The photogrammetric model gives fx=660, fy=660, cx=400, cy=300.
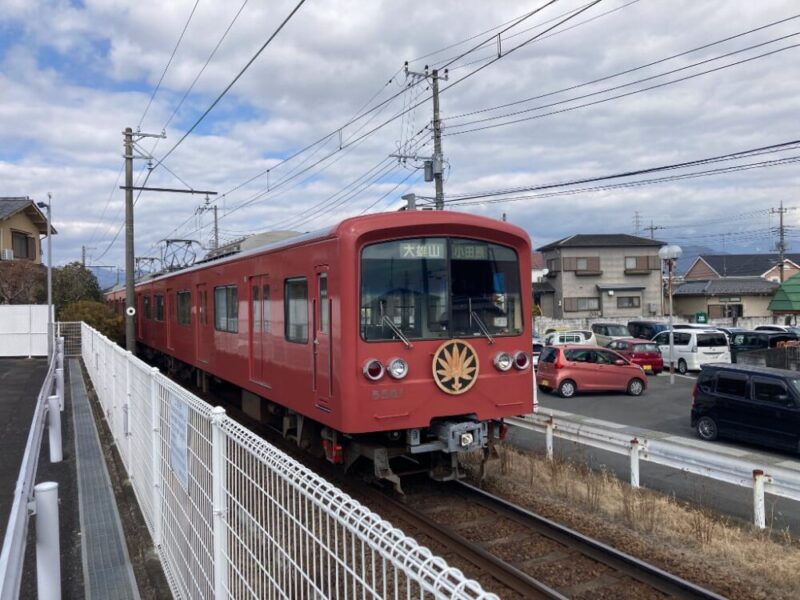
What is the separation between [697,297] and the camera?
48.3 m

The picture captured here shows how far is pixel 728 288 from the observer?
47844mm

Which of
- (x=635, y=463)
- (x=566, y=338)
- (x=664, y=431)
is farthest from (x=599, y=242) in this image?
(x=635, y=463)

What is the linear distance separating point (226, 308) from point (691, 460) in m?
7.15

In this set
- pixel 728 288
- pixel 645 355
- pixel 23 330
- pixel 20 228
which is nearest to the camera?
pixel 645 355

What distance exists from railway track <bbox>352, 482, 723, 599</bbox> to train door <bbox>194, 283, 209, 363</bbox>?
564 centimetres

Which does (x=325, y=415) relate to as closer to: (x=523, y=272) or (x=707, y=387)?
(x=523, y=272)

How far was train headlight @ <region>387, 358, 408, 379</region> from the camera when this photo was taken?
6.46 m

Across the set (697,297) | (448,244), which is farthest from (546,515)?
(697,297)

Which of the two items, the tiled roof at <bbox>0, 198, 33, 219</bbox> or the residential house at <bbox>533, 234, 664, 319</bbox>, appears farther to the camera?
the residential house at <bbox>533, 234, 664, 319</bbox>

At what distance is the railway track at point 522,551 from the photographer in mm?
5117

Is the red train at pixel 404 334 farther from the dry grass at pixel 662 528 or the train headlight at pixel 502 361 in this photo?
the dry grass at pixel 662 528

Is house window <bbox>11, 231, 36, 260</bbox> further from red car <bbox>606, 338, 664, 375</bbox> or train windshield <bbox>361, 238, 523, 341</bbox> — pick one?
train windshield <bbox>361, 238, 523, 341</bbox>

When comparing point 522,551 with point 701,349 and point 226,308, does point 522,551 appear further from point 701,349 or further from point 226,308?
point 701,349

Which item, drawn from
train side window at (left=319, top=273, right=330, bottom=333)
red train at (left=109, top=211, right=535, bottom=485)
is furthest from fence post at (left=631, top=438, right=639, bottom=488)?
train side window at (left=319, top=273, right=330, bottom=333)
